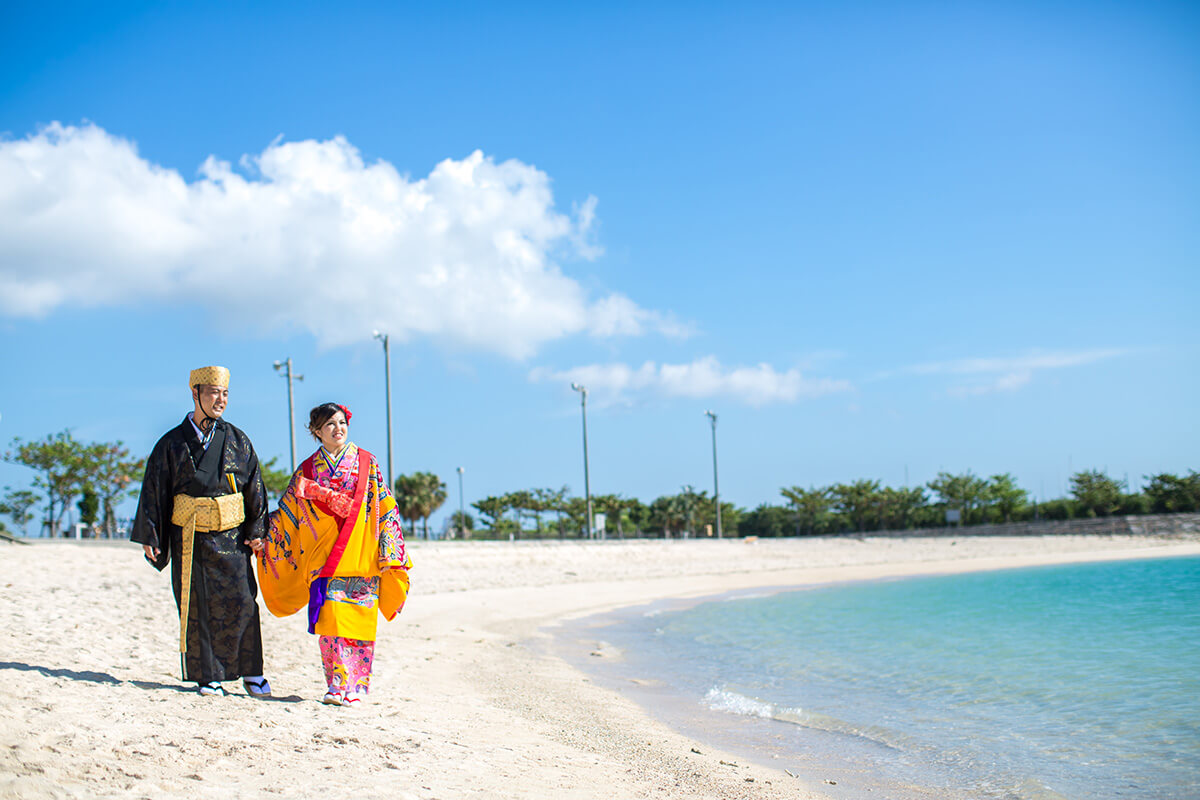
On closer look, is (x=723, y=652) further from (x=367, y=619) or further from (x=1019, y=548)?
(x=1019, y=548)

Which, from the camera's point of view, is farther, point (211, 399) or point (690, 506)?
point (690, 506)

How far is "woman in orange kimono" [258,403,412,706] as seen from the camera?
513 cm

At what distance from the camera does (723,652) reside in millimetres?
11297

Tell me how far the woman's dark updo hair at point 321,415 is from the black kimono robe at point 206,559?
520mm

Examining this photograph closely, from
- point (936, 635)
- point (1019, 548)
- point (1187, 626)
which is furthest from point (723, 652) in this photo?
point (1019, 548)

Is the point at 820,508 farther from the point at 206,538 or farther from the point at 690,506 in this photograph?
the point at 206,538

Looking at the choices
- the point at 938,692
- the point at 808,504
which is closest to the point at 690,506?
the point at 808,504

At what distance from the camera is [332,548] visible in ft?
16.8

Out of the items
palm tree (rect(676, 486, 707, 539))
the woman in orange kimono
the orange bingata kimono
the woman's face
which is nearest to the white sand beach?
the woman in orange kimono

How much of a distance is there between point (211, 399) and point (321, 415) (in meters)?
0.67

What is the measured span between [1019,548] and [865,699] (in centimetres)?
4705

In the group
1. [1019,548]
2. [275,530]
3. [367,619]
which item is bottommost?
[1019,548]

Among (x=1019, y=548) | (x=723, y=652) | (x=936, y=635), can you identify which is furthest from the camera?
(x=1019, y=548)

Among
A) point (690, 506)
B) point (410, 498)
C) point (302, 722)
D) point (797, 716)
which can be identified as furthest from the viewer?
point (690, 506)
